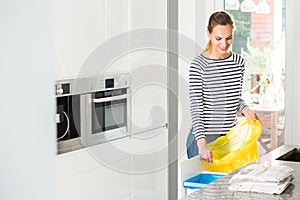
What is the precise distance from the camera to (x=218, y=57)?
3.59 meters

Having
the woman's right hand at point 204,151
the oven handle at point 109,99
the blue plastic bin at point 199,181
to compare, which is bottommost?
the blue plastic bin at point 199,181

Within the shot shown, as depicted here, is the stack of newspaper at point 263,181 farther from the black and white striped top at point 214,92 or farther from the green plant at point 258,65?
the green plant at point 258,65

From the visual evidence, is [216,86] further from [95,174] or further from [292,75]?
[95,174]

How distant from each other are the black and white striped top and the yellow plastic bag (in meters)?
0.06

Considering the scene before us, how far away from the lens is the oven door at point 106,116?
2.89 metres

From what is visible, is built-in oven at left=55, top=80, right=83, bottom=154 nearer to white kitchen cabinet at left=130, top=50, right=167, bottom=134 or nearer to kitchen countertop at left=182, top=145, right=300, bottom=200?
white kitchen cabinet at left=130, top=50, right=167, bottom=134

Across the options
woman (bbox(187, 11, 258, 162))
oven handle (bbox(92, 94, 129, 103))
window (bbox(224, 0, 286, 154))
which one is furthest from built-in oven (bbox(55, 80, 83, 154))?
window (bbox(224, 0, 286, 154))

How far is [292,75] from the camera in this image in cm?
304

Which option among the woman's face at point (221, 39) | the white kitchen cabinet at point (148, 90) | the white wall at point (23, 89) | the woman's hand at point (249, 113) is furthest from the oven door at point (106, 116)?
the white wall at point (23, 89)

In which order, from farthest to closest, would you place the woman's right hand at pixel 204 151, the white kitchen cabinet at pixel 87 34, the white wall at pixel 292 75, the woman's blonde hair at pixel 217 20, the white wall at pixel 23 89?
the woman's blonde hair at pixel 217 20, the woman's right hand at pixel 204 151, the white wall at pixel 292 75, the white kitchen cabinet at pixel 87 34, the white wall at pixel 23 89

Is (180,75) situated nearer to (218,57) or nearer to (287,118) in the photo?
(218,57)

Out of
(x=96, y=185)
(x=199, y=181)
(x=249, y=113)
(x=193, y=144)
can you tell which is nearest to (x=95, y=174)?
(x=96, y=185)

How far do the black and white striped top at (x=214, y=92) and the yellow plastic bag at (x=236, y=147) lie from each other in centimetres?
6

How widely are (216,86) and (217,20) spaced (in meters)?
0.48
